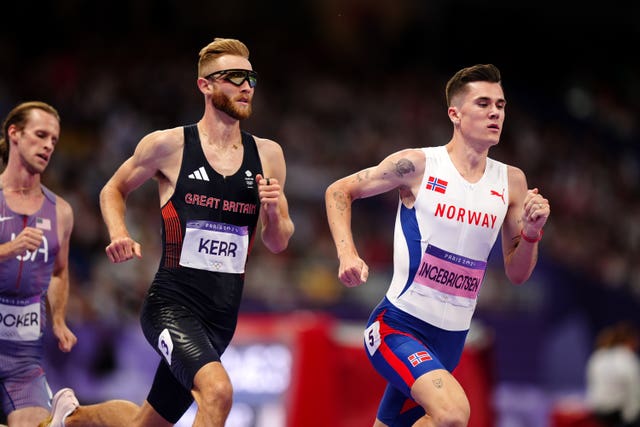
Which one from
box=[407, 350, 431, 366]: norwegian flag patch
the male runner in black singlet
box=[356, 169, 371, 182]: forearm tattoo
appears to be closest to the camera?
box=[407, 350, 431, 366]: norwegian flag patch

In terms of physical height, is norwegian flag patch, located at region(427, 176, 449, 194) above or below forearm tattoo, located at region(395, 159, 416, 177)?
below

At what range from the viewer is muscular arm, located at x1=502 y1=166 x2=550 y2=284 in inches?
273

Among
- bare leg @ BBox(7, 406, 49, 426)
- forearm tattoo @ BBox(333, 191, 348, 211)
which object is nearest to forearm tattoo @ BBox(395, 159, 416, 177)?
forearm tattoo @ BBox(333, 191, 348, 211)

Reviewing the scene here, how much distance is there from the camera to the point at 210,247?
274 inches

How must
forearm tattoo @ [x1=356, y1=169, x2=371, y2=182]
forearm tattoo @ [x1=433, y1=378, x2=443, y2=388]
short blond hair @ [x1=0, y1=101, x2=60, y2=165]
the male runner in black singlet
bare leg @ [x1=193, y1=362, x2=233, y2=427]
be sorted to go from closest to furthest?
bare leg @ [x1=193, y1=362, x2=233, y2=427], forearm tattoo @ [x1=433, y1=378, x2=443, y2=388], the male runner in black singlet, forearm tattoo @ [x1=356, y1=169, x2=371, y2=182], short blond hair @ [x1=0, y1=101, x2=60, y2=165]

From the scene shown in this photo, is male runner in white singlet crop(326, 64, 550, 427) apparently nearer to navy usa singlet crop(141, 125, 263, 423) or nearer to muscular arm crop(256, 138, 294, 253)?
muscular arm crop(256, 138, 294, 253)

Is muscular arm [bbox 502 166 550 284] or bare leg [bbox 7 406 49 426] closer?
muscular arm [bbox 502 166 550 284]

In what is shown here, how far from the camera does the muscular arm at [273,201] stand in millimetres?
6777

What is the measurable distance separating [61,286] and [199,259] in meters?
1.56

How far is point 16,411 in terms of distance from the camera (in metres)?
7.34

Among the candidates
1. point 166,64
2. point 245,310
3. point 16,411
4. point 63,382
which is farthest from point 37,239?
point 166,64

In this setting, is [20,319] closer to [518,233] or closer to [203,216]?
[203,216]

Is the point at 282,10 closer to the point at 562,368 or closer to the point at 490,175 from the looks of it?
the point at 562,368

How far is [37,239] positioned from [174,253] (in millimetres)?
949
